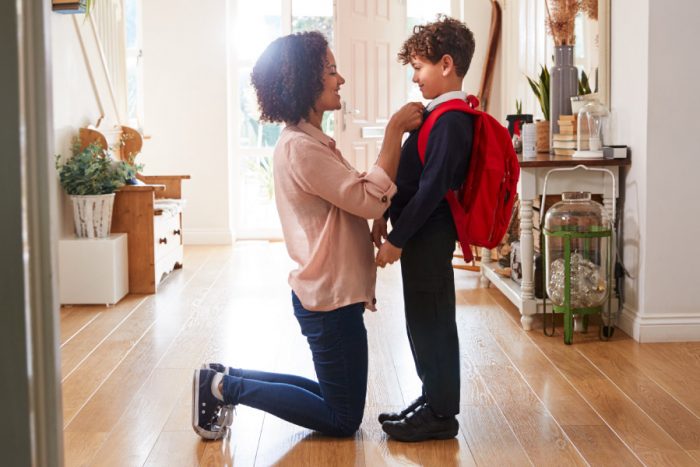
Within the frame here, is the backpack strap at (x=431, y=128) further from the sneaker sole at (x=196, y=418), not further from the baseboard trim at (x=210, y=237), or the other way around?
the baseboard trim at (x=210, y=237)

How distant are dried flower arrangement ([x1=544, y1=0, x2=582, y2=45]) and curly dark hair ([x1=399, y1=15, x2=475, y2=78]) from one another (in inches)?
94.9

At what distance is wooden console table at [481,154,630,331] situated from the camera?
426cm

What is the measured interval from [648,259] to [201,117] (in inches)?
183

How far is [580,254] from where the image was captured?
4.20 metres

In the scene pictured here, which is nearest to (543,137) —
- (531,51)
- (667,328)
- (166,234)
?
(531,51)

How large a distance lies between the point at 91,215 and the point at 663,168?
9.54 feet

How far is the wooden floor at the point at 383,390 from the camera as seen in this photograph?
2729 millimetres

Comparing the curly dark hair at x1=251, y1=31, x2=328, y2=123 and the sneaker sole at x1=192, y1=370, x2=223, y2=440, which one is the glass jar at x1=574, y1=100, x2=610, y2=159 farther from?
the sneaker sole at x1=192, y1=370, x2=223, y2=440

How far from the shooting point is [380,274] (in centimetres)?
626

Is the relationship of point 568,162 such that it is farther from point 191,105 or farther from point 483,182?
point 191,105

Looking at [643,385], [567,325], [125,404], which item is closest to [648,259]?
[567,325]

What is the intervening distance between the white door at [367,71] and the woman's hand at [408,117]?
4789 millimetres

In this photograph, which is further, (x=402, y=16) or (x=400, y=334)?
(x=402, y=16)

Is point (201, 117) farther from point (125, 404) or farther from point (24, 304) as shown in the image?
point (24, 304)
